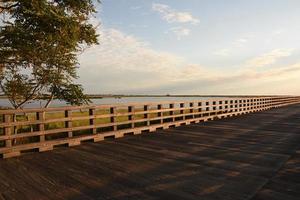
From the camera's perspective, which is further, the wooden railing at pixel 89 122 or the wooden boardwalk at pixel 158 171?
the wooden railing at pixel 89 122

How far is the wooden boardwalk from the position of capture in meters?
6.38

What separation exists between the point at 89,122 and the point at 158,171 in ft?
17.3

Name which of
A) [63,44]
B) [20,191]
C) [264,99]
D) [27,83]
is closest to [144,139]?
[63,44]

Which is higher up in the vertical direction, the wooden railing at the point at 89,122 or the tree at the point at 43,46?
the tree at the point at 43,46

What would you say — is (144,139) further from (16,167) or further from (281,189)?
(281,189)

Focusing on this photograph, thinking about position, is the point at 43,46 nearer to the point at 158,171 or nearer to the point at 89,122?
the point at 89,122

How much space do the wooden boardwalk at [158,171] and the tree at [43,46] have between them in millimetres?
4318

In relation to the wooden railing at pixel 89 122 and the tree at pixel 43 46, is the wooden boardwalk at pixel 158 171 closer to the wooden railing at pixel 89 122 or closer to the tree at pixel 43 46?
the wooden railing at pixel 89 122

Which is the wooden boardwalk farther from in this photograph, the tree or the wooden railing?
the tree

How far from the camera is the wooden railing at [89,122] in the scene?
32.3ft

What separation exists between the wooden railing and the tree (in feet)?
3.89

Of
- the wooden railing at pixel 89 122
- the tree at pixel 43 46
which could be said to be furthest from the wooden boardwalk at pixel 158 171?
the tree at pixel 43 46

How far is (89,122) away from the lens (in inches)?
498

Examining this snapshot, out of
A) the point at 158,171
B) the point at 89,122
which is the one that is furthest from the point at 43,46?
the point at 158,171
